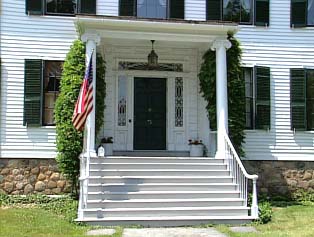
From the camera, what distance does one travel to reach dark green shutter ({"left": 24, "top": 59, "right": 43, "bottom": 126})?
1307 centimetres

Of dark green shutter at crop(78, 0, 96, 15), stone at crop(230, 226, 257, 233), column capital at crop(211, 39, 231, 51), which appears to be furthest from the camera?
dark green shutter at crop(78, 0, 96, 15)

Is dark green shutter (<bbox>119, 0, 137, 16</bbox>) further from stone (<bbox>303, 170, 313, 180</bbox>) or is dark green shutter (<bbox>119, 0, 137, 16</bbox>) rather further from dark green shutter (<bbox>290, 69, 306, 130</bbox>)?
stone (<bbox>303, 170, 313, 180</bbox>)

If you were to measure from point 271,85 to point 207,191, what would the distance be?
4586 mm

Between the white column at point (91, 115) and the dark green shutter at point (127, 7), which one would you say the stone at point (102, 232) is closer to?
the white column at point (91, 115)

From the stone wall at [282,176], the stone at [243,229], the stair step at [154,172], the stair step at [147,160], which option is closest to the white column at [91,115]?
the stair step at [147,160]

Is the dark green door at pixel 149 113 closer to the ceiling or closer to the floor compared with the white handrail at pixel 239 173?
closer to the ceiling

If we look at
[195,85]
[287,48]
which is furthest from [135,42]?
[287,48]

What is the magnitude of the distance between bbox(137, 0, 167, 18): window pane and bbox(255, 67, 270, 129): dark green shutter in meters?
3.07

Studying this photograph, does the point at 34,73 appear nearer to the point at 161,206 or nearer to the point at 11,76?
the point at 11,76

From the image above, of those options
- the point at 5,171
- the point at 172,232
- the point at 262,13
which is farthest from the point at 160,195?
the point at 262,13

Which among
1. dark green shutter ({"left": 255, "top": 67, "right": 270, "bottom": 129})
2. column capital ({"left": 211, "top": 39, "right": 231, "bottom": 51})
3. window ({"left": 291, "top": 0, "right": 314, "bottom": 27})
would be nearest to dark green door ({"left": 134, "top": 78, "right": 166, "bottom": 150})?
column capital ({"left": 211, "top": 39, "right": 231, "bottom": 51})

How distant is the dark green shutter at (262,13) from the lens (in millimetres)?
14227

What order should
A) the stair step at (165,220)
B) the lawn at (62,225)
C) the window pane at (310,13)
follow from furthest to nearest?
the window pane at (310,13) < the stair step at (165,220) < the lawn at (62,225)

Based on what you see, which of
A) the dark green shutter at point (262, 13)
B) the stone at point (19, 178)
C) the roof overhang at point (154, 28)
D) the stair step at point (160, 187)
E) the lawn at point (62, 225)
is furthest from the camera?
the dark green shutter at point (262, 13)
